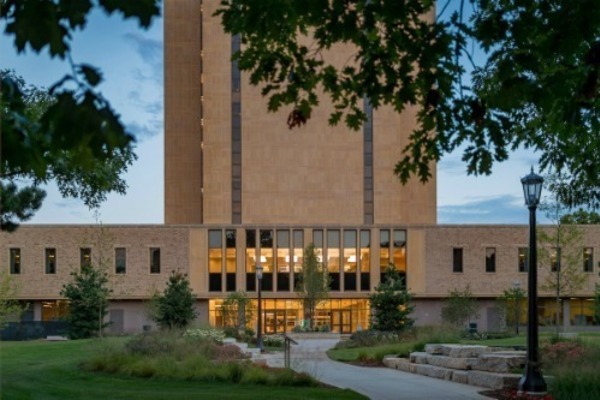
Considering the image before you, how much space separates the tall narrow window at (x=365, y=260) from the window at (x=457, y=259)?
6.24 metres

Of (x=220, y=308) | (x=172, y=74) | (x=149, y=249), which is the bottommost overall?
(x=220, y=308)

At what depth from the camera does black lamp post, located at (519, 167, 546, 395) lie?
46.8 ft

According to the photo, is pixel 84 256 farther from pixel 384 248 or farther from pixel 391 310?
pixel 391 310

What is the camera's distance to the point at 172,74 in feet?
246

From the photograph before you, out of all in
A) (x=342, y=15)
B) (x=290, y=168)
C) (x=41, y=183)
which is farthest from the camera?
(x=290, y=168)

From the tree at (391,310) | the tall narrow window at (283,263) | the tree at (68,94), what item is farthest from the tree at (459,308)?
the tree at (68,94)

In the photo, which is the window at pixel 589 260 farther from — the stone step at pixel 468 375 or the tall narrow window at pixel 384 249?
the stone step at pixel 468 375

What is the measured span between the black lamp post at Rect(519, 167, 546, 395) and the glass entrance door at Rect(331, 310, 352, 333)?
5009 centimetres

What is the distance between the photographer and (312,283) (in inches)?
2270

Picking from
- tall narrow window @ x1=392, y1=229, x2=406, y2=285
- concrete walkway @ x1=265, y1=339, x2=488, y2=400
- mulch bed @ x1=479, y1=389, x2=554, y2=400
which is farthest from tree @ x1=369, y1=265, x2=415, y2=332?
mulch bed @ x1=479, y1=389, x2=554, y2=400

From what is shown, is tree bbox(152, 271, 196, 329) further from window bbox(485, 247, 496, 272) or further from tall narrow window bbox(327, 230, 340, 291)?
window bbox(485, 247, 496, 272)

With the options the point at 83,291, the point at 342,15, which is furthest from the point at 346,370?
the point at 83,291

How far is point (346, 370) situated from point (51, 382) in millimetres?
9247

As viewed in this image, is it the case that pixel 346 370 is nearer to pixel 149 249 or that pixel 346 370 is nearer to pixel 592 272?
pixel 149 249
